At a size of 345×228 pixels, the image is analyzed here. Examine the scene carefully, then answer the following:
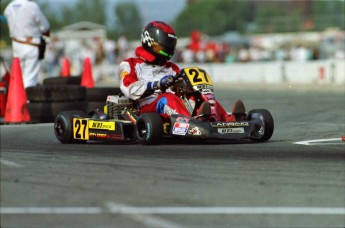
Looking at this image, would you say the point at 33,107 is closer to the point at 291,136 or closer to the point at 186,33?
the point at 291,136

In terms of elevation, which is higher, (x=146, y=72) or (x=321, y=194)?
(x=146, y=72)

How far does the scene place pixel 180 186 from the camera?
22.8 ft

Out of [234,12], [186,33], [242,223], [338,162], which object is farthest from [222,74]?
[234,12]

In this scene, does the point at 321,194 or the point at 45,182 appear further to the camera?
the point at 45,182

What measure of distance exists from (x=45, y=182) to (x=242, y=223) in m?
2.04

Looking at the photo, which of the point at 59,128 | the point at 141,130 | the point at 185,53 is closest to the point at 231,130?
the point at 141,130

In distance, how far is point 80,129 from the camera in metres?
10.5

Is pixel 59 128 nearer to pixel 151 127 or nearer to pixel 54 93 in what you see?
pixel 151 127

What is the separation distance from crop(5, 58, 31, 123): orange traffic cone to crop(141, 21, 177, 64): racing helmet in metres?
3.94

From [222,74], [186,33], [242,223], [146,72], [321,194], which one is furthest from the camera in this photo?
[186,33]

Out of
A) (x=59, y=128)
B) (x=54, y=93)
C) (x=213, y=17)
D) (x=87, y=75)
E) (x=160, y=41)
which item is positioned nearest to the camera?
(x=160, y=41)

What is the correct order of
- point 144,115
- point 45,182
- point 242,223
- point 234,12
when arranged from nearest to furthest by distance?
point 242,223
point 45,182
point 144,115
point 234,12

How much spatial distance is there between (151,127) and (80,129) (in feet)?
A: 3.88

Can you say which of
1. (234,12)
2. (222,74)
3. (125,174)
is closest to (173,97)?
(125,174)
